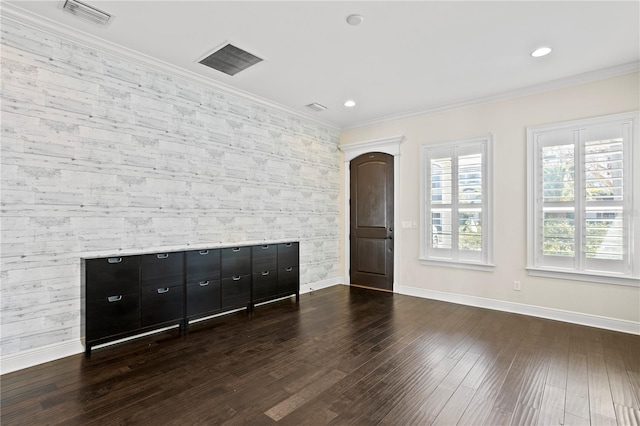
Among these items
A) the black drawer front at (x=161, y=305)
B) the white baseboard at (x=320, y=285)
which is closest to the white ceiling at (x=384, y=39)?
the black drawer front at (x=161, y=305)

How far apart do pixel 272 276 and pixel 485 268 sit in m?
3.06

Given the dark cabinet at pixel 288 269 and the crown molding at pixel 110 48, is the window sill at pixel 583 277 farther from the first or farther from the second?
the crown molding at pixel 110 48

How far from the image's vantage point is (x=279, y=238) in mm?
4996

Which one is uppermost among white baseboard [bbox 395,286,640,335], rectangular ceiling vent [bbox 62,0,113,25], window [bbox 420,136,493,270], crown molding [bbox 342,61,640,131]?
rectangular ceiling vent [bbox 62,0,113,25]

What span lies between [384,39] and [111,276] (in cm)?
345

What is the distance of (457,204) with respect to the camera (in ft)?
15.6

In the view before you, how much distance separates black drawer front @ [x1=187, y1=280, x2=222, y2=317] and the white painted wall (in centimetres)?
Result: 305

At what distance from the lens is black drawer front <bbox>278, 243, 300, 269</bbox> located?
462cm

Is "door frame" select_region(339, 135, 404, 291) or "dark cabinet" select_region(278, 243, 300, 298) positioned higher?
"door frame" select_region(339, 135, 404, 291)

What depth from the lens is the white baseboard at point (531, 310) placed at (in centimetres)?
355

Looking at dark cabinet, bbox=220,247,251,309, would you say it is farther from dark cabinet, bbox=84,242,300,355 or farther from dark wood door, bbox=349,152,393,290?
dark wood door, bbox=349,152,393,290

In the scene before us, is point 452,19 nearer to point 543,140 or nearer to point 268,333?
point 543,140

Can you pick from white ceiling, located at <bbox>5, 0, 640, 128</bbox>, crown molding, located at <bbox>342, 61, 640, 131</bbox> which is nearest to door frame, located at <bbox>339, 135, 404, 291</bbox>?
crown molding, located at <bbox>342, 61, 640, 131</bbox>

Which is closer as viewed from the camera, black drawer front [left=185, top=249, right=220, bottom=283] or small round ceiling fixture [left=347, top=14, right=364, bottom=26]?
small round ceiling fixture [left=347, top=14, right=364, bottom=26]
